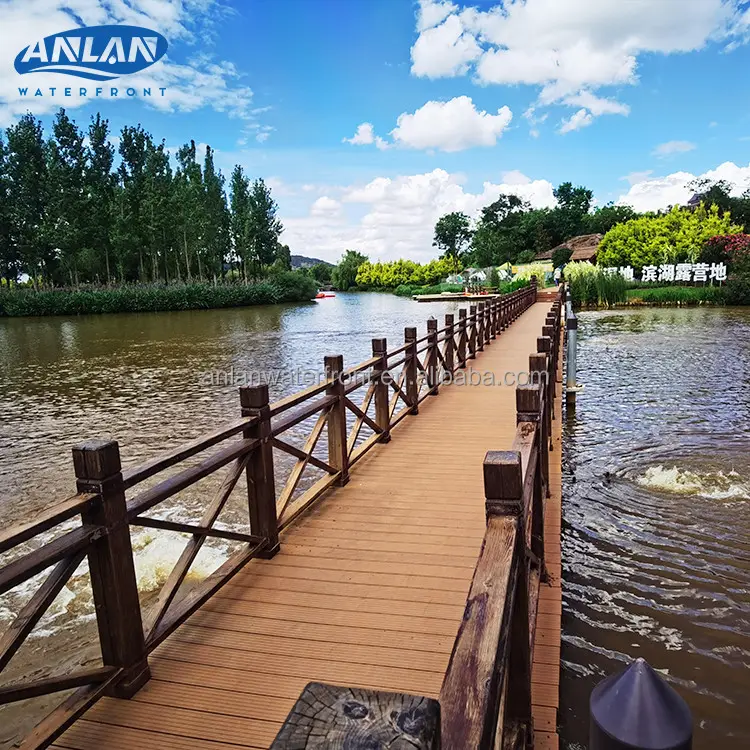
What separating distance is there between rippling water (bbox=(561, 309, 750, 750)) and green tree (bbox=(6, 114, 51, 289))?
43.1 metres

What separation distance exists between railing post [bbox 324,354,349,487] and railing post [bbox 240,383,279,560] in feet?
4.01

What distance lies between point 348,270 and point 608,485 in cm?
9744

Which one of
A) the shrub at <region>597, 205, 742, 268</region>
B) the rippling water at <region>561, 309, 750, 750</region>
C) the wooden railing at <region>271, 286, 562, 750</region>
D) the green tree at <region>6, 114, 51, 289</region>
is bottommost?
the rippling water at <region>561, 309, 750, 750</region>

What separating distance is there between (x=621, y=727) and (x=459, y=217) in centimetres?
8883

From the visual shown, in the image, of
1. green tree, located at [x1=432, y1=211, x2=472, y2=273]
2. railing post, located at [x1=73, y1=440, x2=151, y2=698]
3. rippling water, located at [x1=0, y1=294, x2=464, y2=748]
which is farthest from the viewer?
green tree, located at [x1=432, y1=211, x2=472, y2=273]

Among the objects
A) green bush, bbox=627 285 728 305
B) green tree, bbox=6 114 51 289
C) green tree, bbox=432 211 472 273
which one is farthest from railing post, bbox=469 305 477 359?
green tree, bbox=432 211 472 273

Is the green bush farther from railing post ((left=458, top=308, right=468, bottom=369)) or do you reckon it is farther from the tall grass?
railing post ((left=458, top=308, right=468, bottom=369))

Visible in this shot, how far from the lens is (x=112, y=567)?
2303mm

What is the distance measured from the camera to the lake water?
13.0 feet

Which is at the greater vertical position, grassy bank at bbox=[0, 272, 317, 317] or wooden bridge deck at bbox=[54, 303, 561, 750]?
grassy bank at bbox=[0, 272, 317, 317]

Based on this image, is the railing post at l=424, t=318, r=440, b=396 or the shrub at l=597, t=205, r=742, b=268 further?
the shrub at l=597, t=205, r=742, b=268

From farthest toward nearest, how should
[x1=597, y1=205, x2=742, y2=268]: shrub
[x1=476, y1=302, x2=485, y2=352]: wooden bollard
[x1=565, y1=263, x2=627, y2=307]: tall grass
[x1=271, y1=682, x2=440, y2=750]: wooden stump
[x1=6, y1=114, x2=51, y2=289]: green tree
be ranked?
[x1=6, y1=114, x2=51, y2=289]: green tree → [x1=597, y1=205, x2=742, y2=268]: shrub → [x1=565, y1=263, x2=627, y2=307]: tall grass → [x1=476, y1=302, x2=485, y2=352]: wooden bollard → [x1=271, y1=682, x2=440, y2=750]: wooden stump

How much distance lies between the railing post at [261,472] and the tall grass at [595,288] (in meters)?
33.4

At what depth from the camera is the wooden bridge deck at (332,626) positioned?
2.32 meters
